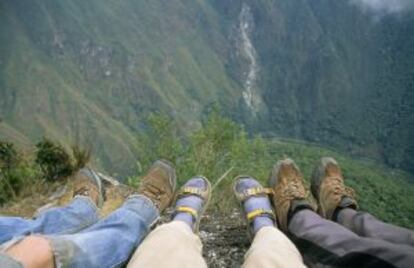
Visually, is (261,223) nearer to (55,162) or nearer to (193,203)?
(193,203)

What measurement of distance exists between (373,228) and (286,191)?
1127 mm

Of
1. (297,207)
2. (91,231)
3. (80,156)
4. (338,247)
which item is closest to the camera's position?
(338,247)

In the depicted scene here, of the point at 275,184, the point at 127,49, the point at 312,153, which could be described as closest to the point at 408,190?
the point at 312,153

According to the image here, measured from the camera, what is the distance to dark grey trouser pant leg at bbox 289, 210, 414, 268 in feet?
9.64

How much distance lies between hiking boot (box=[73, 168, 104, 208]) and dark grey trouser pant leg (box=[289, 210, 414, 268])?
1.75 metres

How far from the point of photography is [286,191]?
15.9ft

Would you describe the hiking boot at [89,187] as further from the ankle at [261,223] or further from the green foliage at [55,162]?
the green foliage at [55,162]

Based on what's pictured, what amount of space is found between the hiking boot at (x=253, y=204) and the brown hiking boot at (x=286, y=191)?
0.08m

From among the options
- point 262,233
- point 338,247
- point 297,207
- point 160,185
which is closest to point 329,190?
point 297,207

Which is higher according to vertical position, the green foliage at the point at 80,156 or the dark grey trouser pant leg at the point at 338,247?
the dark grey trouser pant leg at the point at 338,247

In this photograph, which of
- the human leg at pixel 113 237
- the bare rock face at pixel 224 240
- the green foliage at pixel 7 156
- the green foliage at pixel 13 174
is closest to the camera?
the human leg at pixel 113 237

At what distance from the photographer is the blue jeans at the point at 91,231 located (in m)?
3.31

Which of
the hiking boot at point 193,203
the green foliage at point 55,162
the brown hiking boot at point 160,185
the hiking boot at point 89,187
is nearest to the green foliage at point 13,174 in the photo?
the green foliage at point 55,162

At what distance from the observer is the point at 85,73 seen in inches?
7308
